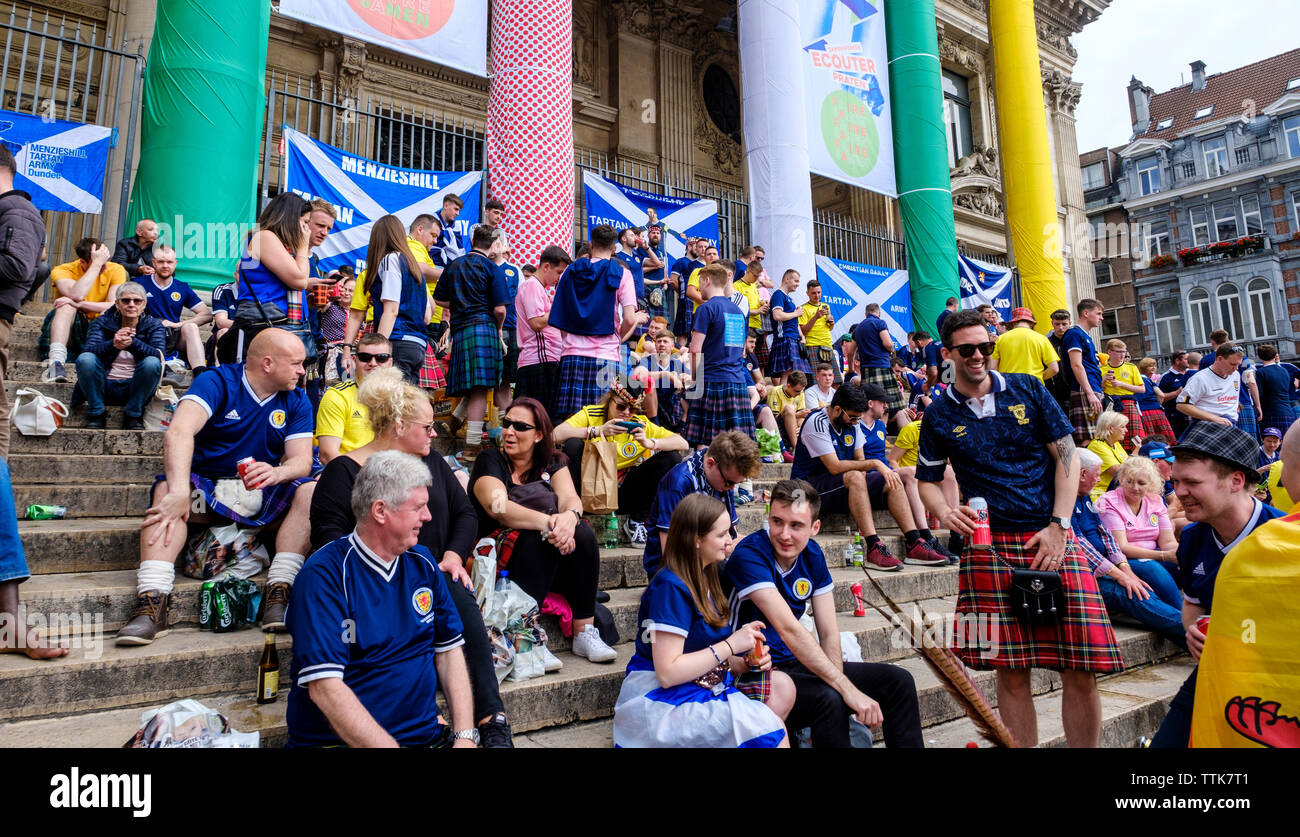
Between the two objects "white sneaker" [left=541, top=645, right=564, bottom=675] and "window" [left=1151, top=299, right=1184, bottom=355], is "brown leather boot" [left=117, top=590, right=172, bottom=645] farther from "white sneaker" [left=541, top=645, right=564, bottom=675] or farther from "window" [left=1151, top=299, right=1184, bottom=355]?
"window" [left=1151, top=299, right=1184, bottom=355]

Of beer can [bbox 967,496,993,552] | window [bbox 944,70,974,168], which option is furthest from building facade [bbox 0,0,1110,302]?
beer can [bbox 967,496,993,552]

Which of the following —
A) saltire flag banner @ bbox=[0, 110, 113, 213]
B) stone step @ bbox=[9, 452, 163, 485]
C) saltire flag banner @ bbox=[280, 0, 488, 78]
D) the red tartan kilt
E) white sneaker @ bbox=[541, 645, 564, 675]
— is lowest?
white sneaker @ bbox=[541, 645, 564, 675]

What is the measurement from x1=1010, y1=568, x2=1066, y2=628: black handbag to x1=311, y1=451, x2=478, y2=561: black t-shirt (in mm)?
2414

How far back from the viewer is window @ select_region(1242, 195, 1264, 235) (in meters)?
37.1

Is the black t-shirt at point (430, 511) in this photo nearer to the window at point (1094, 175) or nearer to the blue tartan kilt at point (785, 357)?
the blue tartan kilt at point (785, 357)

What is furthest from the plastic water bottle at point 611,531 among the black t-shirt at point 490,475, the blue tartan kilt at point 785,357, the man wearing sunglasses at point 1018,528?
the blue tartan kilt at point 785,357

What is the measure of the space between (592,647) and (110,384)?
4070mm

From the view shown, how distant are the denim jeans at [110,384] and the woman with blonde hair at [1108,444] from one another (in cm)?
786

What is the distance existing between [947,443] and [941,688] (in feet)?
4.46

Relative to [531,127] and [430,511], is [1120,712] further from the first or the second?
[531,127]

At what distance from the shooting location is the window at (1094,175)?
45656mm
